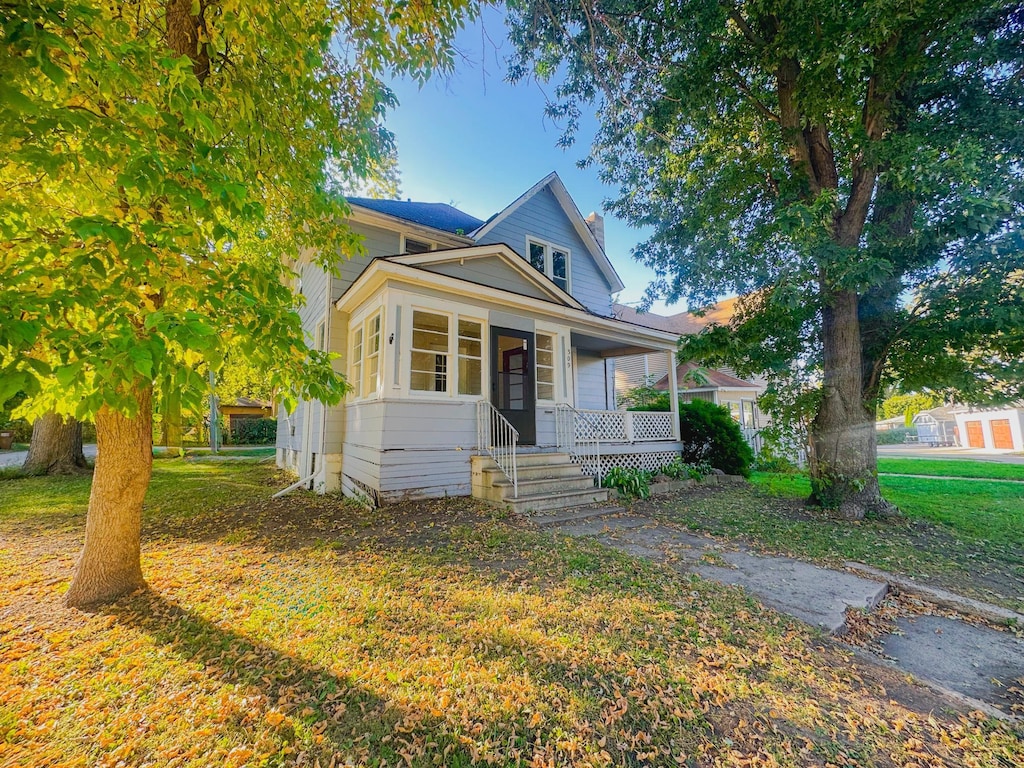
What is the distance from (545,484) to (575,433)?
6.64ft

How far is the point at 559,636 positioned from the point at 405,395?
465 centimetres

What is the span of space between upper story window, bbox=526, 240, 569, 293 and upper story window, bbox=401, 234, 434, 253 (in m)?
3.22

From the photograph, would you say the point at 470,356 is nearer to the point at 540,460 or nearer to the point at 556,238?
the point at 540,460

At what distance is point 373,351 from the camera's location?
24.3 ft

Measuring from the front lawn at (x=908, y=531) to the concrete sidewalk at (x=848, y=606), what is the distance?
20.8 inches

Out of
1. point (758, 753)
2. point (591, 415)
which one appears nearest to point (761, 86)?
point (591, 415)

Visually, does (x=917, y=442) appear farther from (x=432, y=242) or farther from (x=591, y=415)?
(x=432, y=242)

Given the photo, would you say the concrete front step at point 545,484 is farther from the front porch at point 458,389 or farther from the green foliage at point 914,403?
the green foliage at point 914,403

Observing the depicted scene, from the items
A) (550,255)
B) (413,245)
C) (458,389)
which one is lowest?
(458,389)

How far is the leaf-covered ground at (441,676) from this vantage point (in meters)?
1.88

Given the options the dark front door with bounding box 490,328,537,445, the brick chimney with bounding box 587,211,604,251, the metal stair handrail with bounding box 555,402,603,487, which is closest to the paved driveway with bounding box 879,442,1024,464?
the brick chimney with bounding box 587,211,604,251


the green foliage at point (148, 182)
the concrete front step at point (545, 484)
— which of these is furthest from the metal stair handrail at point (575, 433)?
the green foliage at point (148, 182)

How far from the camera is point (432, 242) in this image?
971 cm

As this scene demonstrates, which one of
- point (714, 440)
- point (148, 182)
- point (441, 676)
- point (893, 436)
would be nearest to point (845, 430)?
point (714, 440)
